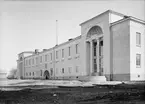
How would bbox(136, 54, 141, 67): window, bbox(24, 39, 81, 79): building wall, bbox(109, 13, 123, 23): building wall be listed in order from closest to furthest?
bbox(136, 54, 141, 67): window < bbox(109, 13, 123, 23): building wall < bbox(24, 39, 81, 79): building wall

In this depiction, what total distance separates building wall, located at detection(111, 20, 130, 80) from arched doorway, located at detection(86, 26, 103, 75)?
3.92m

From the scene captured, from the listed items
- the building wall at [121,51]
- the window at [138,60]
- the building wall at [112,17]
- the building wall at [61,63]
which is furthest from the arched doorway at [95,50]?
the window at [138,60]

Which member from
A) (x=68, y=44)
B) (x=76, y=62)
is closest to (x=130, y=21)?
(x=76, y=62)

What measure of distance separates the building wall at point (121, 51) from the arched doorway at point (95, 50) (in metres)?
3.92

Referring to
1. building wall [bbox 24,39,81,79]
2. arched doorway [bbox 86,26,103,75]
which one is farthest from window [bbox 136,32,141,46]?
building wall [bbox 24,39,81,79]

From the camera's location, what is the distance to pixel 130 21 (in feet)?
79.8

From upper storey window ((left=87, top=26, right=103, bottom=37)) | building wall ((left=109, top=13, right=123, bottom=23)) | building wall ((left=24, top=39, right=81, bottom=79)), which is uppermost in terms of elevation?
building wall ((left=109, top=13, right=123, bottom=23))

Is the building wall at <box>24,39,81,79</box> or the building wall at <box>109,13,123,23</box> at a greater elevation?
the building wall at <box>109,13,123,23</box>

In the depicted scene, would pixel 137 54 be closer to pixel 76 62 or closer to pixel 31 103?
pixel 76 62

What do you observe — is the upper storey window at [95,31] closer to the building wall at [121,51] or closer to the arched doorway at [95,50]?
the arched doorway at [95,50]

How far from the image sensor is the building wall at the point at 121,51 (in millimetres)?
24359

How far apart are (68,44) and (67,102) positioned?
118ft

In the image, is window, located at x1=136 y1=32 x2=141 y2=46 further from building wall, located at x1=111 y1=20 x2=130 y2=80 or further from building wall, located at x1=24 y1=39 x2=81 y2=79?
building wall, located at x1=24 y1=39 x2=81 y2=79

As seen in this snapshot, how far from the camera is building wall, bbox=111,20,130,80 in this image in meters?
24.4
